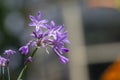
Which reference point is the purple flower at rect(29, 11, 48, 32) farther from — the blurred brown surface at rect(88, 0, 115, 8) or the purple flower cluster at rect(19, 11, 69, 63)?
the blurred brown surface at rect(88, 0, 115, 8)

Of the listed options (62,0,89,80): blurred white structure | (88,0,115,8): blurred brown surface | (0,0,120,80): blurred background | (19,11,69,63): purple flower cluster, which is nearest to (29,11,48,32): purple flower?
(19,11,69,63): purple flower cluster

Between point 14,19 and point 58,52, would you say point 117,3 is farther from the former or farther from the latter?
point 14,19

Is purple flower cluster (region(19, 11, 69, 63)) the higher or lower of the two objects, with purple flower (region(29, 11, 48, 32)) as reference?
lower

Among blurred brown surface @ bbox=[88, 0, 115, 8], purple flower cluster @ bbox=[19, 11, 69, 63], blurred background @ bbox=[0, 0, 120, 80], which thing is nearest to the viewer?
purple flower cluster @ bbox=[19, 11, 69, 63]

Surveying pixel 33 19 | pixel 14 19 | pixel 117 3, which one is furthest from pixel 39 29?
pixel 14 19

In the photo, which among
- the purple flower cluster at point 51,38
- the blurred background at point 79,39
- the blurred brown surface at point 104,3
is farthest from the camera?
the blurred background at point 79,39

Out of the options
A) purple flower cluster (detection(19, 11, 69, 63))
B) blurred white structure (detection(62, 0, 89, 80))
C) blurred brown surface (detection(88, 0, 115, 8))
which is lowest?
blurred white structure (detection(62, 0, 89, 80))

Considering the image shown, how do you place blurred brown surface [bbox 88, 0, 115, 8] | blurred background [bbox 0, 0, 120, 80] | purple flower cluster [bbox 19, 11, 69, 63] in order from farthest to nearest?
blurred background [bbox 0, 0, 120, 80]
blurred brown surface [bbox 88, 0, 115, 8]
purple flower cluster [bbox 19, 11, 69, 63]

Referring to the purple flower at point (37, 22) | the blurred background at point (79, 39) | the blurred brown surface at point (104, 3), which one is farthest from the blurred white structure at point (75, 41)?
the purple flower at point (37, 22)

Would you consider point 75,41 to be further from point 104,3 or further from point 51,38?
point 51,38

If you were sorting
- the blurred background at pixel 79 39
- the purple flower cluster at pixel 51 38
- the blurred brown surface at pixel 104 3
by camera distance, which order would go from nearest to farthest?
the purple flower cluster at pixel 51 38
the blurred brown surface at pixel 104 3
the blurred background at pixel 79 39

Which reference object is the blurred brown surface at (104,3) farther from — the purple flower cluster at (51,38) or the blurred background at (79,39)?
the purple flower cluster at (51,38)

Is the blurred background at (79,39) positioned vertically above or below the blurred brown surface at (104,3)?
below
